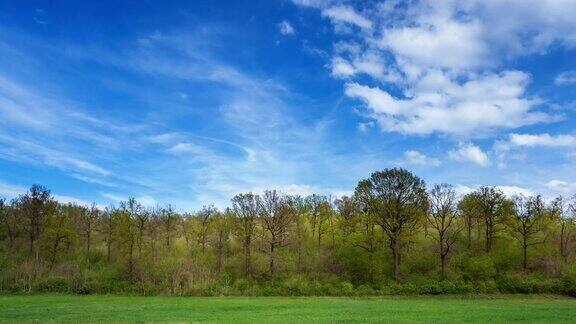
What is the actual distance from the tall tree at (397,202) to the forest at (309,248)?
0.17m

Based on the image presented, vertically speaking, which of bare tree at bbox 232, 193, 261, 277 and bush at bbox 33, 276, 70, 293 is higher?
bare tree at bbox 232, 193, 261, 277

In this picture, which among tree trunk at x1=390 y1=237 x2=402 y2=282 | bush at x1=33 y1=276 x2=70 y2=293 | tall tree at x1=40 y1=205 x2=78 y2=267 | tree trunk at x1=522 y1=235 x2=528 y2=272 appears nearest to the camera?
bush at x1=33 y1=276 x2=70 y2=293

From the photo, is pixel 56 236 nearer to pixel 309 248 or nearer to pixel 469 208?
pixel 309 248

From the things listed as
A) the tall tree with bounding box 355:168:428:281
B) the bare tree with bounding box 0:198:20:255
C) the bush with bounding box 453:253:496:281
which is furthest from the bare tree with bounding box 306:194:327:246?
the bare tree with bounding box 0:198:20:255

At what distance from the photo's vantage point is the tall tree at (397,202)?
3034 inches

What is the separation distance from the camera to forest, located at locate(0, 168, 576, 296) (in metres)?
71.4

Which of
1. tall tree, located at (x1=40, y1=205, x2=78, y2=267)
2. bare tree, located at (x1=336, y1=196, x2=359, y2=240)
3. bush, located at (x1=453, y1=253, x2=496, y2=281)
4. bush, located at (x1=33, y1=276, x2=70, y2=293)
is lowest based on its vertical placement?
bush, located at (x1=33, y1=276, x2=70, y2=293)

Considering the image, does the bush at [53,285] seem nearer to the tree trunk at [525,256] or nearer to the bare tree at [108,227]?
the bare tree at [108,227]

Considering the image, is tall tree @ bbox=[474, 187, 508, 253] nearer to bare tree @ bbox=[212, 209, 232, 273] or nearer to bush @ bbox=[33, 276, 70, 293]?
bare tree @ bbox=[212, 209, 232, 273]

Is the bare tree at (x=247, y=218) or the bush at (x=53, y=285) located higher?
the bare tree at (x=247, y=218)

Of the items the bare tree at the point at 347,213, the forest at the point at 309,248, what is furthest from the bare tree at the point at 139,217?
the bare tree at the point at 347,213

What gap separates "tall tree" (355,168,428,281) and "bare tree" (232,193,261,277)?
20.0m

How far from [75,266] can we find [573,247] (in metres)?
80.9

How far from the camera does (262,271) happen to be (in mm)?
78938
